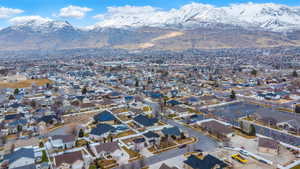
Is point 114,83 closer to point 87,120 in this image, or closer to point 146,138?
point 87,120

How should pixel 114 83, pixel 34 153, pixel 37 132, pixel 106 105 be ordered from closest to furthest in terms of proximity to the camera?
pixel 34 153 → pixel 37 132 → pixel 106 105 → pixel 114 83

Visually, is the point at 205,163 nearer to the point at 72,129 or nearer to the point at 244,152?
the point at 244,152

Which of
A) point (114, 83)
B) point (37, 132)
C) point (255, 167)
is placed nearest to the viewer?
point (255, 167)

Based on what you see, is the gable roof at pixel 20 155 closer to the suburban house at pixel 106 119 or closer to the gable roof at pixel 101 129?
the gable roof at pixel 101 129

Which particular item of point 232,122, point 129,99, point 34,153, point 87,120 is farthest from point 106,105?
point 232,122

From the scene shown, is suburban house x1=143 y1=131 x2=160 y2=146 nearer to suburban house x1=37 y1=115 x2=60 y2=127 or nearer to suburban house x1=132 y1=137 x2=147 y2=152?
suburban house x1=132 y1=137 x2=147 y2=152

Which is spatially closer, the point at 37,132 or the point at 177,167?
the point at 177,167
